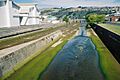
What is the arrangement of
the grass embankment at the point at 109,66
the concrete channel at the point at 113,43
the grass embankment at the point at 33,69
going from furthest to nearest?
1. the concrete channel at the point at 113,43
2. the grass embankment at the point at 109,66
3. the grass embankment at the point at 33,69

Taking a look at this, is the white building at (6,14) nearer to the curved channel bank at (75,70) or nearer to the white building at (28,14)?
the white building at (28,14)

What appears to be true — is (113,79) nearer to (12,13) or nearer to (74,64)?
(74,64)

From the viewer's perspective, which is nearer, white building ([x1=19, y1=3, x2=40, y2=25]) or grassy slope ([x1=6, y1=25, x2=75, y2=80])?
grassy slope ([x1=6, y1=25, x2=75, y2=80])

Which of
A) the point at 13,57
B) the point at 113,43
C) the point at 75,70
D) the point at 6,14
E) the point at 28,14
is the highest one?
the point at 6,14

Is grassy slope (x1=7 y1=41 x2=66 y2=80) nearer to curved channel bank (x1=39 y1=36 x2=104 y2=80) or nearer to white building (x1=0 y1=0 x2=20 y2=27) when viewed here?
curved channel bank (x1=39 y1=36 x2=104 y2=80)

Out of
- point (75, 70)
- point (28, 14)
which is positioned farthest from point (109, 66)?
point (28, 14)

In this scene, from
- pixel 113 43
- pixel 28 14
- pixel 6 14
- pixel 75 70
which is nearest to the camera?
pixel 75 70

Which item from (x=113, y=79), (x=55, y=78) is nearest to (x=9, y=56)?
(x=55, y=78)

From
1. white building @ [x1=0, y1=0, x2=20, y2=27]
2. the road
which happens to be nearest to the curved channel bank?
the road

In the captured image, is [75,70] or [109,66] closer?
[75,70]

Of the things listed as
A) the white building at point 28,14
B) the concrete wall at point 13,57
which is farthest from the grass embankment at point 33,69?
the white building at point 28,14

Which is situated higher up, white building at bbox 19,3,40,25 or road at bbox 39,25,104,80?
white building at bbox 19,3,40,25

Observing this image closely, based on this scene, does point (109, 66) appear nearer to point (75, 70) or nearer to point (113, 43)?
point (75, 70)
